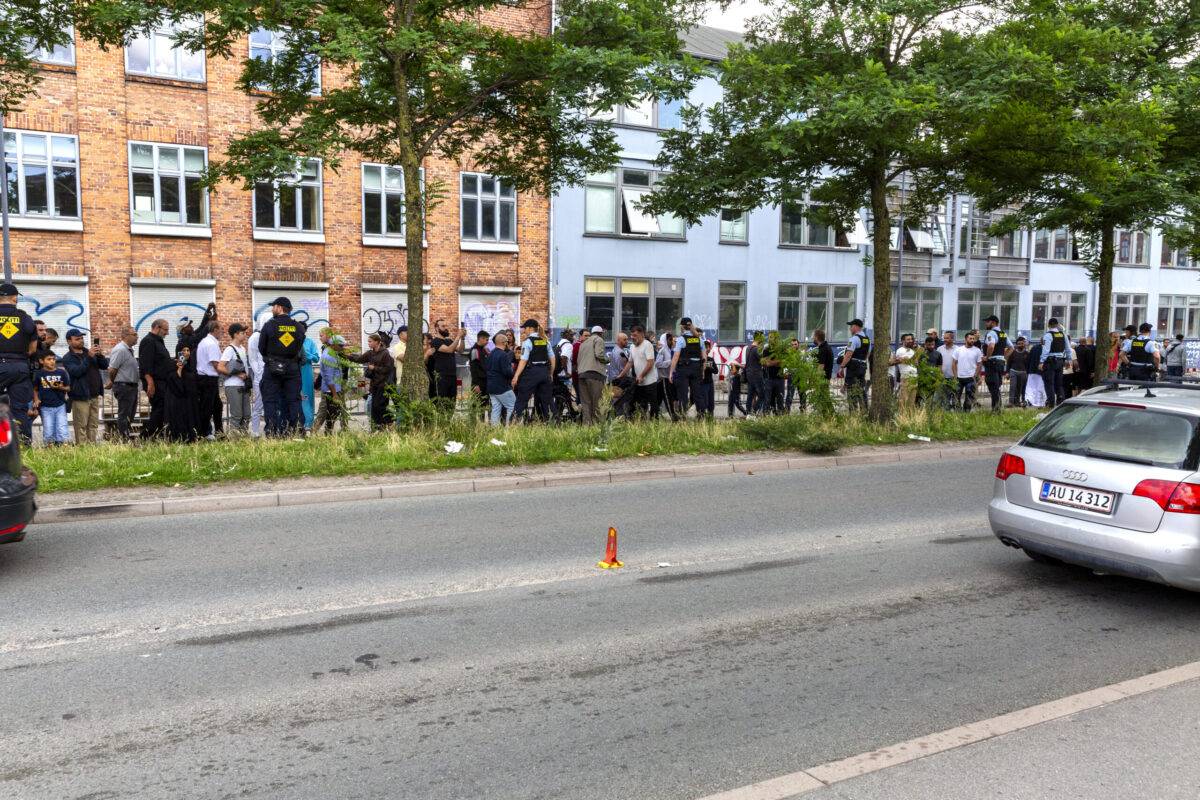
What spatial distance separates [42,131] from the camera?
22.2 metres

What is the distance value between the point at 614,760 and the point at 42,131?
2365cm

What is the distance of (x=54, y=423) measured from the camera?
12.9 meters

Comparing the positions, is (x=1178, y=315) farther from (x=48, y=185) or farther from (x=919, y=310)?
(x=48, y=185)

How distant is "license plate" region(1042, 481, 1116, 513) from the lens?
244 inches

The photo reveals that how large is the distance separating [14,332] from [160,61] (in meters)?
15.8

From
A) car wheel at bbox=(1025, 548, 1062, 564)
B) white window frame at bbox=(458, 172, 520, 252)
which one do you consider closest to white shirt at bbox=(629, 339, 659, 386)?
car wheel at bbox=(1025, 548, 1062, 564)

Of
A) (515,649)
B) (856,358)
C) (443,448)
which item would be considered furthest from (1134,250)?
(515,649)

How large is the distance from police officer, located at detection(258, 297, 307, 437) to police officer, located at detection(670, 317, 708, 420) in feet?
21.1

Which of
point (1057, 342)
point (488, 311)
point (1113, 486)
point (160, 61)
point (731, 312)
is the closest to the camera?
point (1113, 486)

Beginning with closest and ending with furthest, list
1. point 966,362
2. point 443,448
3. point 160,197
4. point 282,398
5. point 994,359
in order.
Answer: point 443,448
point 282,398
point 966,362
point 994,359
point 160,197

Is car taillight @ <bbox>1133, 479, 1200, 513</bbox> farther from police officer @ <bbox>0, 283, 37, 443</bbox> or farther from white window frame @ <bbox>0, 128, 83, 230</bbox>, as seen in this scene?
white window frame @ <bbox>0, 128, 83, 230</bbox>

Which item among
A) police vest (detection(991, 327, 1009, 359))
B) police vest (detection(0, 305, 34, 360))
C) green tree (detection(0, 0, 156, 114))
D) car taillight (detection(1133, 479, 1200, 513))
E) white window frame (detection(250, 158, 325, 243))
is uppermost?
green tree (detection(0, 0, 156, 114))

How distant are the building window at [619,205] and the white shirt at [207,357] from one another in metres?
17.6

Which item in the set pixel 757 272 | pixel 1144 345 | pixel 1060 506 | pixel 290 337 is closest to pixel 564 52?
pixel 290 337
